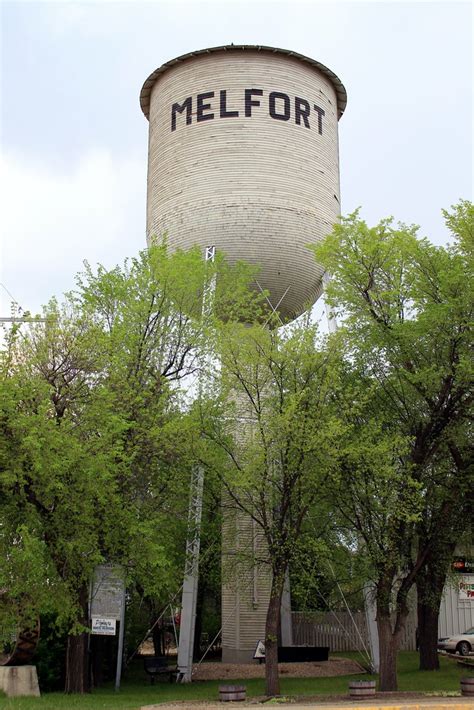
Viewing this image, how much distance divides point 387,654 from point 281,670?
541cm

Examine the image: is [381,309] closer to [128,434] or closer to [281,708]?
[128,434]

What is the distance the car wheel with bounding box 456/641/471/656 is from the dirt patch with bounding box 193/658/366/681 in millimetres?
7013

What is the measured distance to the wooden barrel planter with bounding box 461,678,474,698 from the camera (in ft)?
53.6

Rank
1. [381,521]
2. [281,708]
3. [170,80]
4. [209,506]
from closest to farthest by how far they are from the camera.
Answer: [281,708] → [381,521] → [209,506] → [170,80]

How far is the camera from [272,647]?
1806 centimetres

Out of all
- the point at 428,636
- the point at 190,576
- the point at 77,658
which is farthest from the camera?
the point at 428,636

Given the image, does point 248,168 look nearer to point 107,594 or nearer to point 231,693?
point 107,594

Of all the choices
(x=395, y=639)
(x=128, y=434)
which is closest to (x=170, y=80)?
(x=128, y=434)

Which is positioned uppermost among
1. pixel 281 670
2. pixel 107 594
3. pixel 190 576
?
pixel 190 576

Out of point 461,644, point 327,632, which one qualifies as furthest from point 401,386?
point 327,632

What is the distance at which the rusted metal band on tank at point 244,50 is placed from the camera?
24.5 m

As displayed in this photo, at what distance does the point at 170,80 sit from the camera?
2544cm

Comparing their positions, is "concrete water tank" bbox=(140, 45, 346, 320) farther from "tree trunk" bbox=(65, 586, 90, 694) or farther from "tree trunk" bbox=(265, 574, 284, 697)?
"tree trunk" bbox=(65, 586, 90, 694)

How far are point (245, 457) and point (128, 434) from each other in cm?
295
